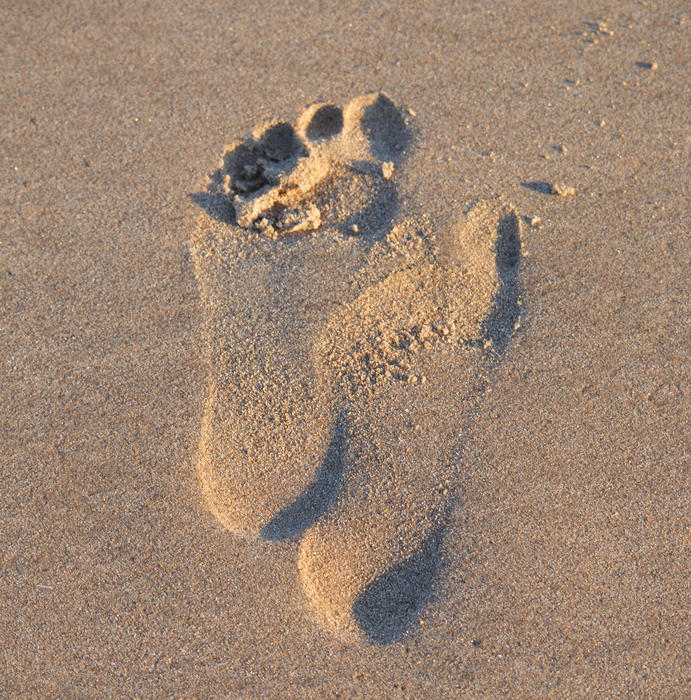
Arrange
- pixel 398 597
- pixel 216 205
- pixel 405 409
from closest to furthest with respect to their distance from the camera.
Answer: pixel 398 597 < pixel 405 409 < pixel 216 205

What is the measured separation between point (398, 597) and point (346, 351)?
0.76 m

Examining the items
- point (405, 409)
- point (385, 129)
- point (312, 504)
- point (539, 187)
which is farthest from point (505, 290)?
point (312, 504)

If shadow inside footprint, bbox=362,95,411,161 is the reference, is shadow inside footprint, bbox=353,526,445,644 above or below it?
below

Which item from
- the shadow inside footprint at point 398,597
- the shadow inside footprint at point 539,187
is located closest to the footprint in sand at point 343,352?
the shadow inside footprint at point 398,597

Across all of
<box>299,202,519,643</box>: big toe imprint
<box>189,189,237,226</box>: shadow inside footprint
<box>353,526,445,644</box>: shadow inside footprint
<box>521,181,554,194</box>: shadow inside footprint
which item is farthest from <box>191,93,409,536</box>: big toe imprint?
<box>521,181,554,194</box>: shadow inside footprint

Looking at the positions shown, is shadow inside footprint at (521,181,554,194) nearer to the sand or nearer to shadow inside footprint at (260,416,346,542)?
the sand

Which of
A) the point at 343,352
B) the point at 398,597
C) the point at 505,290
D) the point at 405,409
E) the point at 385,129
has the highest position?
the point at 385,129

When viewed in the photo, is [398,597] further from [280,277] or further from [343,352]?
[280,277]

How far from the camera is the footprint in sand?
1824 mm

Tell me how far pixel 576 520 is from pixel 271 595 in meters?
0.94

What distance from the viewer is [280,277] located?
199 centimetres

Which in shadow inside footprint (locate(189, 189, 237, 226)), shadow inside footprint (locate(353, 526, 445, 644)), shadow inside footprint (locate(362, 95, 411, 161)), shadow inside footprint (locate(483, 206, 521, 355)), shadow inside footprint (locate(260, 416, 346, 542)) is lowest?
shadow inside footprint (locate(353, 526, 445, 644))

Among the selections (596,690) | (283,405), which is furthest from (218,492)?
(596,690)

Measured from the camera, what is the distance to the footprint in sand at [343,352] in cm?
182
